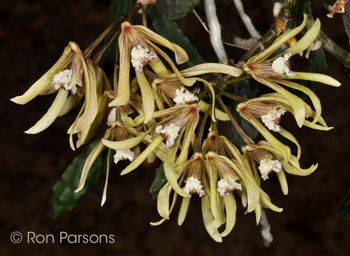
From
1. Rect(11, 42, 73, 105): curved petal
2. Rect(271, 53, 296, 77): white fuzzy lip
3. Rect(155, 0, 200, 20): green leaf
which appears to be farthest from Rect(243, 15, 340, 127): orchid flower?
Rect(11, 42, 73, 105): curved petal

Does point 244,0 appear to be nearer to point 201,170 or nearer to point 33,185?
point 33,185

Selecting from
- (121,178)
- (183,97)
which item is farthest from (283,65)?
(121,178)

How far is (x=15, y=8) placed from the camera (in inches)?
68.5

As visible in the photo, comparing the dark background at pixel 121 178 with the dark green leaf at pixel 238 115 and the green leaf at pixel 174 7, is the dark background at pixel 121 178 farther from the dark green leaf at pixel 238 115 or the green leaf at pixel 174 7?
the green leaf at pixel 174 7

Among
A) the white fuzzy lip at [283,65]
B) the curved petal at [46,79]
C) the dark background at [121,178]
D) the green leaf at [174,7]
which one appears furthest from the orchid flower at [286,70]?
the dark background at [121,178]

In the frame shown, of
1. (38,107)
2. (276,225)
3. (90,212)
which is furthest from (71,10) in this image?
(276,225)

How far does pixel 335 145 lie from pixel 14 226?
Result: 58.8 inches

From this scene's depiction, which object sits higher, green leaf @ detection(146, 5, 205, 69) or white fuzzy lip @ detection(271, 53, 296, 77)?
green leaf @ detection(146, 5, 205, 69)

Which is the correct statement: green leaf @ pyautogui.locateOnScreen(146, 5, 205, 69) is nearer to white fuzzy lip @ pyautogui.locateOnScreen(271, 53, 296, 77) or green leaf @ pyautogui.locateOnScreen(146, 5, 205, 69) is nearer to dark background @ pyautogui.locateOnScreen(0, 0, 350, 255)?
white fuzzy lip @ pyautogui.locateOnScreen(271, 53, 296, 77)

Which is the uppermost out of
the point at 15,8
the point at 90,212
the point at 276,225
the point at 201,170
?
the point at 15,8

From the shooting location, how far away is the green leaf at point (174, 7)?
527mm

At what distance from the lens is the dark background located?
1668mm

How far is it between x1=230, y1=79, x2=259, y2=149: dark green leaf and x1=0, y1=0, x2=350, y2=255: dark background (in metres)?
1.04

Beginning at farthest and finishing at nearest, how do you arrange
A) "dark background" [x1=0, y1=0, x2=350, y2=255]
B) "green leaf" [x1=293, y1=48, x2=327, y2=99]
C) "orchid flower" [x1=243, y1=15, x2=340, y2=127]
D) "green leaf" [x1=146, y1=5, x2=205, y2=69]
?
"dark background" [x1=0, y1=0, x2=350, y2=255] < "green leaf" [x1=293, y1=48, x2=327, y2=99] < "green leaf" [x1=146, y1=5, x2=205, y2=69] < "orchid flower" [x1=243, y1=15, x2=340, y2=127]
